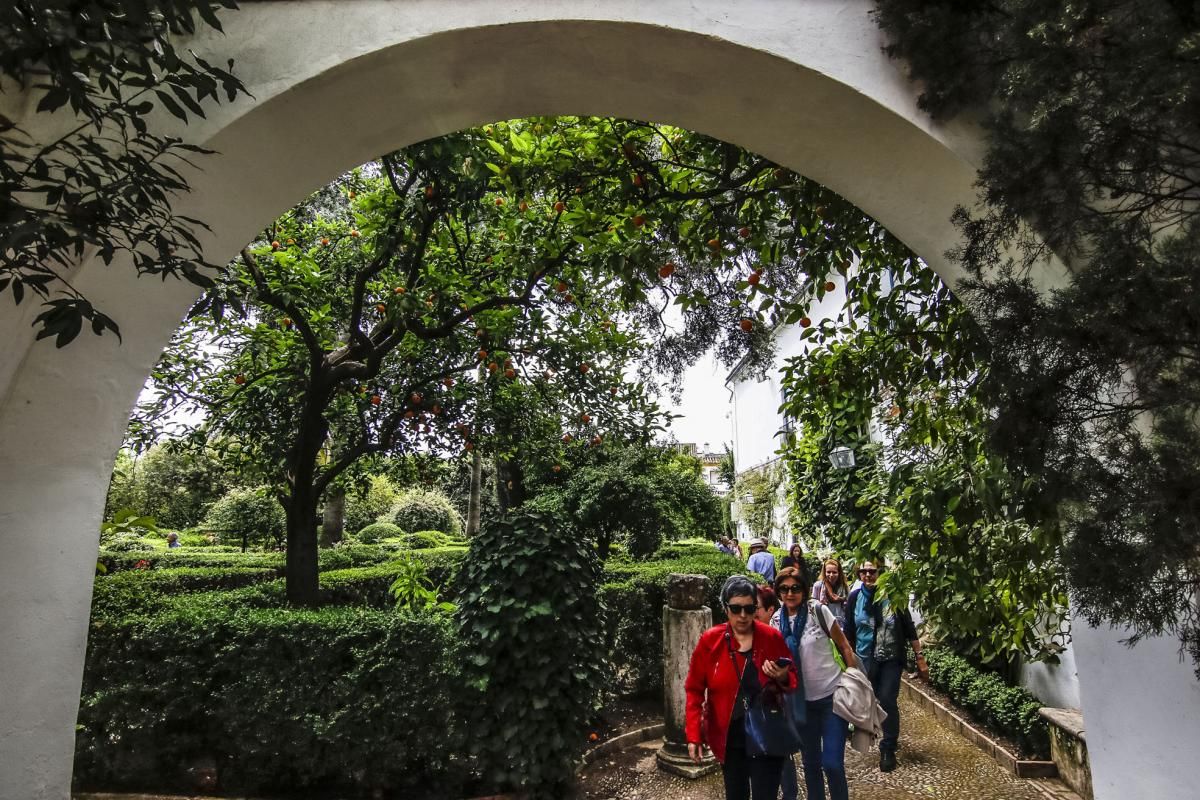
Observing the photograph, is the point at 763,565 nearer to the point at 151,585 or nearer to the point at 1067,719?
A: the point at 1067,719

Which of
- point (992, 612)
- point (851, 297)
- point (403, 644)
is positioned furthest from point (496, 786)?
point (851, 297)

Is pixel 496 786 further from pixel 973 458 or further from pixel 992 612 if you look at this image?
pixel 973 458

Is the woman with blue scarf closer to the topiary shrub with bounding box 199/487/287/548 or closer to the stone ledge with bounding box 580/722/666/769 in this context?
the stone ledge with bounding box 580/722/666/769

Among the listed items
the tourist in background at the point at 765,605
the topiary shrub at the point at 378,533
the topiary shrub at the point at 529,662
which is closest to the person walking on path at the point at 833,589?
the tourist in background at the point at 765,605

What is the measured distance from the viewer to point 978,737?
5324mm

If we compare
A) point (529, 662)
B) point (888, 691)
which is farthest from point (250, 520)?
point (888, 691)

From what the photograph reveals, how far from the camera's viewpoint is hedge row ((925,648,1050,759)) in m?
4.86

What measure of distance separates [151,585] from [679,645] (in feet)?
17.3

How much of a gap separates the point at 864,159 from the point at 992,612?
2.67 metres

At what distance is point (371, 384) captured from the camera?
6.82 m

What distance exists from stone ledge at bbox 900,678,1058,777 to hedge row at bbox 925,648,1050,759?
133mm

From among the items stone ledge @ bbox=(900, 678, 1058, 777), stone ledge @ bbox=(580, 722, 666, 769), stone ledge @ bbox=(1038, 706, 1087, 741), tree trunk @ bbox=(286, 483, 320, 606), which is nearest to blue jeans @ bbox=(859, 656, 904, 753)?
stone ledge @ bbox=(900, 678, 1058, 777)

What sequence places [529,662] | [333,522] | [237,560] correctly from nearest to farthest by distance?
[529,662] < [237,560] < [333,522]

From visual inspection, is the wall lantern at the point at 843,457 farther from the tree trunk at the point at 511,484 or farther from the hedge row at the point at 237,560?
the hedge row at the point at 237,560
